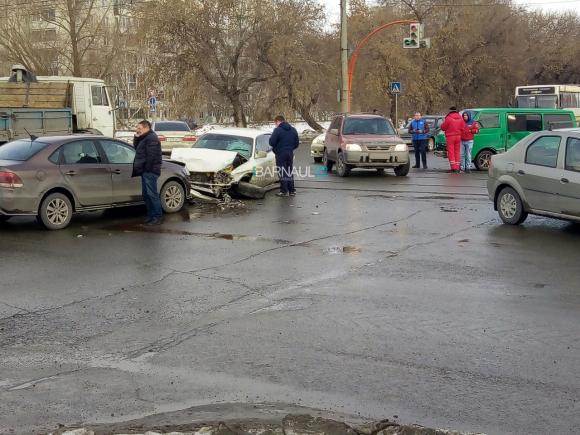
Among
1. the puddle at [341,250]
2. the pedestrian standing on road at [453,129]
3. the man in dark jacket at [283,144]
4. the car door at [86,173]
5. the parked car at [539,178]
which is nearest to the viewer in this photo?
the puddle at [341,250]

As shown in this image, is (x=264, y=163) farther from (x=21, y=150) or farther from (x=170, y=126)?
(x=170, y=126)

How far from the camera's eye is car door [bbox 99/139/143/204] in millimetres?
12656

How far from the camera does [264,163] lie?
16438 millimetres

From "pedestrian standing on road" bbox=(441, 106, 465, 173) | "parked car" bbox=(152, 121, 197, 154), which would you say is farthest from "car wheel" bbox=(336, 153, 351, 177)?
"parked car" bbox=(152, 121, 197, 154)

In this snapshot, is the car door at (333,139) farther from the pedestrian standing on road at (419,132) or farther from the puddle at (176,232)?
the puddle at (176,232)

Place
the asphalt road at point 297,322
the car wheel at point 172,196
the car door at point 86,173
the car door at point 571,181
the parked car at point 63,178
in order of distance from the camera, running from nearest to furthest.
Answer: the asphalt road at point 297,322 → the car door at point 571,181 → the parked car at point 63,178 → the car door at point 86,173 → the car wheel at point 172,196

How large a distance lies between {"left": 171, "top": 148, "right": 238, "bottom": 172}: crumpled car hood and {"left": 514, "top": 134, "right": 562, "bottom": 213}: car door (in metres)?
Answer: 6.19

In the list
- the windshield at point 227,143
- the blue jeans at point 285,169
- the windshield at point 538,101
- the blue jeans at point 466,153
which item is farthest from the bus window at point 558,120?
the windshield at point 538,101

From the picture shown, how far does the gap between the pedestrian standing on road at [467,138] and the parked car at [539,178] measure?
8838mm

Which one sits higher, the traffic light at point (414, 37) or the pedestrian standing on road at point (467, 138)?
the traffic light at point (414, 37)

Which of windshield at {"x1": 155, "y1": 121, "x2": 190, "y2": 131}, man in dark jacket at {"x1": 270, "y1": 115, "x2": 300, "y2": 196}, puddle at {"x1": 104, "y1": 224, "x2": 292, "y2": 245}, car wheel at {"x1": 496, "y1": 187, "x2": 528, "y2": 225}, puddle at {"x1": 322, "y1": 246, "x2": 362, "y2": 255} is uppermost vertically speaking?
windshield at {"x1": 155, "y1": 121, "x2": 190, "y2": 131}

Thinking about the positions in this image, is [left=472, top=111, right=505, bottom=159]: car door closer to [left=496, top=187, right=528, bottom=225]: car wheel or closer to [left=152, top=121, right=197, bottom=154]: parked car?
[left=496, top=187, right=528, bottom=225]: car wheel

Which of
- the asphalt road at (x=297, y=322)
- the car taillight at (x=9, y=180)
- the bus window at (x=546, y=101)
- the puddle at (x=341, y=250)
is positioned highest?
the bus window at (x=546, y=101)

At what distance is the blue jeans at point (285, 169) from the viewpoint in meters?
16.0
